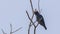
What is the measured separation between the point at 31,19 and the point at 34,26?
0.39 feet

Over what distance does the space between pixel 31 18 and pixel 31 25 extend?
0.12 meters

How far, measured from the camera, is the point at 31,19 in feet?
9.97

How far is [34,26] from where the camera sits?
309 centimetres

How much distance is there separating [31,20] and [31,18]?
Result: 38mm

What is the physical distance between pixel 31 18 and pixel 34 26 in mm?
135

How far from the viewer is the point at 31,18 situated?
9.94ft

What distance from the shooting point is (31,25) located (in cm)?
296

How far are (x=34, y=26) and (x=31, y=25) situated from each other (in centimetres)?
14

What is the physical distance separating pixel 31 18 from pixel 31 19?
2 cm

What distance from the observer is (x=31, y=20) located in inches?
120

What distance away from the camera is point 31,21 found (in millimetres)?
3066

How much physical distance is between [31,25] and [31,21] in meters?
0.12

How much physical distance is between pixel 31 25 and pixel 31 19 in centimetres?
12
